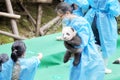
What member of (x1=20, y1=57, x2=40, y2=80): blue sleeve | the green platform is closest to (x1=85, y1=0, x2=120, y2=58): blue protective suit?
the green platform

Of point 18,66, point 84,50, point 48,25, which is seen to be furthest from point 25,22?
point 18,66

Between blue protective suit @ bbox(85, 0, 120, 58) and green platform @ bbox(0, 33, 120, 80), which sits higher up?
blue protective suit @ bbox(85, 0, 120, 58)

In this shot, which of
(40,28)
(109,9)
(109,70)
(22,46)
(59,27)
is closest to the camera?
(22,46)

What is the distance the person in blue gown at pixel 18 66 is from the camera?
12.8 feet

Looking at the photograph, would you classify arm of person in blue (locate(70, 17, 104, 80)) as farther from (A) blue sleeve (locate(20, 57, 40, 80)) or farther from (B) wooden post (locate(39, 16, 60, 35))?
(B) wooden post (locate(39, 16, 60, 35))

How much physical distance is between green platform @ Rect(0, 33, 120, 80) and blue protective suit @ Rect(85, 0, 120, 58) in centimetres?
44

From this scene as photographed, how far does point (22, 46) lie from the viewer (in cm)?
385

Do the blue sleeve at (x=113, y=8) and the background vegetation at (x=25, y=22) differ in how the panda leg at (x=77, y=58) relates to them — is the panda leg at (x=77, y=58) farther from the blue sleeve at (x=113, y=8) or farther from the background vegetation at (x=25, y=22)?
the background vegetation at (x=25, y=22)

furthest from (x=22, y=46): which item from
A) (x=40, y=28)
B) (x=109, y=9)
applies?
(x=40, y=28)

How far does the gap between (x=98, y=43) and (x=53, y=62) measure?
1.01 meters

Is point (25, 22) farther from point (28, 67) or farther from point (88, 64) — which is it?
point (28, 67)

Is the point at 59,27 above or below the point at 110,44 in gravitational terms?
below

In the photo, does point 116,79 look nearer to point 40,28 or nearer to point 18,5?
point 40,28

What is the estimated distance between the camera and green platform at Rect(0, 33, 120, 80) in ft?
17.1
